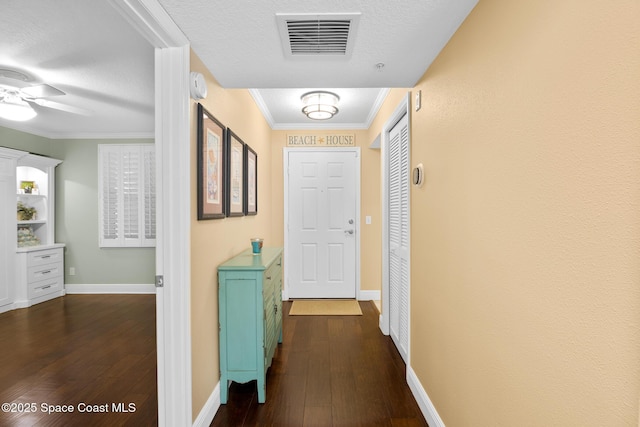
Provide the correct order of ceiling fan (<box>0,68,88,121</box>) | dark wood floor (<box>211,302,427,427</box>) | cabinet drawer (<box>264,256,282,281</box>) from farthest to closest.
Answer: ceiling fan (<box>0,68,88,121</box>), cabinet drawer (<box>264,256,282,281</box>), dark wood floor (<box>211,302,427,427</box>)

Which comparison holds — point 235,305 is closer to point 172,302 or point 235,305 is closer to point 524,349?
point 172,302

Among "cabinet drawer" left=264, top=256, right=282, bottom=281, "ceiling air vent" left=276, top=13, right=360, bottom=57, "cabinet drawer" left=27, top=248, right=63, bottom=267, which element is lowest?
"cabinet drawer" left=27, top=248, right=63, bottom=267

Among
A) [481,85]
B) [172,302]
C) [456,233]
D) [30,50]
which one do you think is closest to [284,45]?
[481,85]

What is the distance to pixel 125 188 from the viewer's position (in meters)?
4.88

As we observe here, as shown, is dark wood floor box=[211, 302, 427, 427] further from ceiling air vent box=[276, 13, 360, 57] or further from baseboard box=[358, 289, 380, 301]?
ceiling air vent box=[276, 13, 360, 57]

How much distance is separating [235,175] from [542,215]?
2216 millimetres

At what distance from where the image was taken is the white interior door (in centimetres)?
447

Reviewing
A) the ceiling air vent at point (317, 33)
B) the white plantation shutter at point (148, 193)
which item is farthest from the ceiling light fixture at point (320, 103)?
the white plantation shutter at point (148, 193)

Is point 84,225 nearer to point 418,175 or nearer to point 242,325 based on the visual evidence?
point 242,325

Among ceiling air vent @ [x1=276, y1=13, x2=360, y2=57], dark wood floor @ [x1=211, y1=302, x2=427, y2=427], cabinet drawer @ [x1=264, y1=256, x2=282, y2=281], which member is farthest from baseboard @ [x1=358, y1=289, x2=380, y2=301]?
ceiling air vent @ [x1=276, y1=13, x2=360, y2=57]

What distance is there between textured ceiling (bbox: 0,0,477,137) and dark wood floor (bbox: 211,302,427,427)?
2180 mm

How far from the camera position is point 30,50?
2396 mm

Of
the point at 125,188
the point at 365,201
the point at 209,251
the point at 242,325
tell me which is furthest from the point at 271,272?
the point at 125,188

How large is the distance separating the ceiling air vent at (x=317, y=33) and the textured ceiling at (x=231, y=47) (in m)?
0.03
